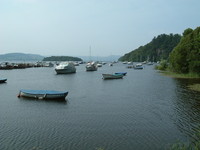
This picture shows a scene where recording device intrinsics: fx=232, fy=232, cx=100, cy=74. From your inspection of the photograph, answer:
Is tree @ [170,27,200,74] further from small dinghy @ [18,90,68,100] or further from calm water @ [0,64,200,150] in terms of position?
small dinghy @ [18,90,68,100]

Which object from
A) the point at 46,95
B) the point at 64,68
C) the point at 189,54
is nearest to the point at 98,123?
the point at 46,95

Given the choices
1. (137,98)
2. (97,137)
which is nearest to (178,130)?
(97,137)

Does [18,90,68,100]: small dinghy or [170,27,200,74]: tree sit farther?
[170,27,200,74]: tree

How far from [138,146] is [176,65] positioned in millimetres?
70318

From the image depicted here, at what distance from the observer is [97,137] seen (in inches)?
919

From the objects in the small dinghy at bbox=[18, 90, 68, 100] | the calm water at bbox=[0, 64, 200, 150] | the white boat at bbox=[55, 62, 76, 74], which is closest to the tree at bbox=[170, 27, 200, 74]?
the calm water at bbox=[0, 64, 200, 150]

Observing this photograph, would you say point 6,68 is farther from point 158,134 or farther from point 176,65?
point 158,134

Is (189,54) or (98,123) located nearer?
(98,123)

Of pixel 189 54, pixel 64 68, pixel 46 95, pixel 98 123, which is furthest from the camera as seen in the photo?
pixel 64 68

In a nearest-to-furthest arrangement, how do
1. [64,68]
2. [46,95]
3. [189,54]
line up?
[46,95] < [189,54] < [64,68]

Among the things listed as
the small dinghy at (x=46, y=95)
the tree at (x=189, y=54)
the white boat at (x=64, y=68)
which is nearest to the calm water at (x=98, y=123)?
the small dinghy at (x=46, y=95)

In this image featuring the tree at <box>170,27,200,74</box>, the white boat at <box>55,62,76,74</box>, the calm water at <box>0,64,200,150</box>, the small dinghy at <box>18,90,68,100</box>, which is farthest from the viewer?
the white boat at <box>55,62,76,74</box>

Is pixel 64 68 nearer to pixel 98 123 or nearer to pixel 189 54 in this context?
pixel 189 54

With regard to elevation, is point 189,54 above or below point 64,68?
above
